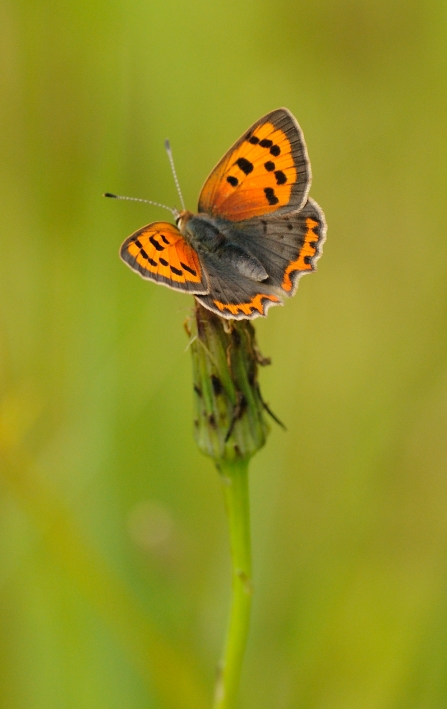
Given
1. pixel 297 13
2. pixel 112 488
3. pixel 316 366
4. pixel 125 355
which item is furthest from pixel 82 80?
pixel 112 488

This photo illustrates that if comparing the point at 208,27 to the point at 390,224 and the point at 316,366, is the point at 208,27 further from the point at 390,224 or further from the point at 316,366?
the point at 316,366

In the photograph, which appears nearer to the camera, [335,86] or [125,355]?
[125,355]

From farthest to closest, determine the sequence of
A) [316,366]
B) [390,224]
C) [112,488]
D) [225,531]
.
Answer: [390,224]
[316,366]
[225,531]
[112,488]

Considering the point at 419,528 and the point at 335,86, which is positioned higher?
the point at 335,86

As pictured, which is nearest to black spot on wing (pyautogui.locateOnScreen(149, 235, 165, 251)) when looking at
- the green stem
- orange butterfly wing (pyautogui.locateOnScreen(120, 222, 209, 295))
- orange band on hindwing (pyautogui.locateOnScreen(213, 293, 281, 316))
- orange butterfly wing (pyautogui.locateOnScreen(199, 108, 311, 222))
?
orange butterfly wing (pyautogui.locateOnScreen(120, 222, 209, 295))

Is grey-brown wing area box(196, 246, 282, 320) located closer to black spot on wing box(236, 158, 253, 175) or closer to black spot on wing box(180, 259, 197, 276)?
black spot on wing box(180, 259, 197, 276)

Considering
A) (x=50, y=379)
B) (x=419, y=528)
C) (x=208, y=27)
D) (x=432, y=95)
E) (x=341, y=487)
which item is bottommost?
(x=419, y=528)

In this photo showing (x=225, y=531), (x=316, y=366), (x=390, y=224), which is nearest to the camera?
(x=225, y=531)
